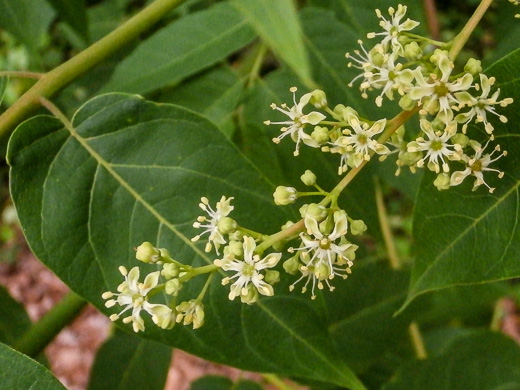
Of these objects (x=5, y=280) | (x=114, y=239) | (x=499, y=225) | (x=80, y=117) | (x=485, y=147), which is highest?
(x=80, y=117)

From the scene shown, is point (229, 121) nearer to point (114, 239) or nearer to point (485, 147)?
point (114, 239)

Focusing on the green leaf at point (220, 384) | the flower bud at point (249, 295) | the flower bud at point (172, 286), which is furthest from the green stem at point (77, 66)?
the green leaf at point (220, 384)

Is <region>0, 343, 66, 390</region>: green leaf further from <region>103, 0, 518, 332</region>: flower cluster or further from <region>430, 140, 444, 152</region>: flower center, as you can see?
<region>430, 140, 444, 152</region>: flower center

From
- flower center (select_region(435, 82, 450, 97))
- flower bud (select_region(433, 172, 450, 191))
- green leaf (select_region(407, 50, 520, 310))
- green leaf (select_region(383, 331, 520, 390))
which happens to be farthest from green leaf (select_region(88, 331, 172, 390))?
flower center (select_region(435, 82, 450, 97))

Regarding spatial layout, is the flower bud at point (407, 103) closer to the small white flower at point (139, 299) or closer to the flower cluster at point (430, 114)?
the flower cluster at point (430, 114)

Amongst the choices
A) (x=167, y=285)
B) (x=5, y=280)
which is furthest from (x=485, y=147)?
(x=5, y=280)
